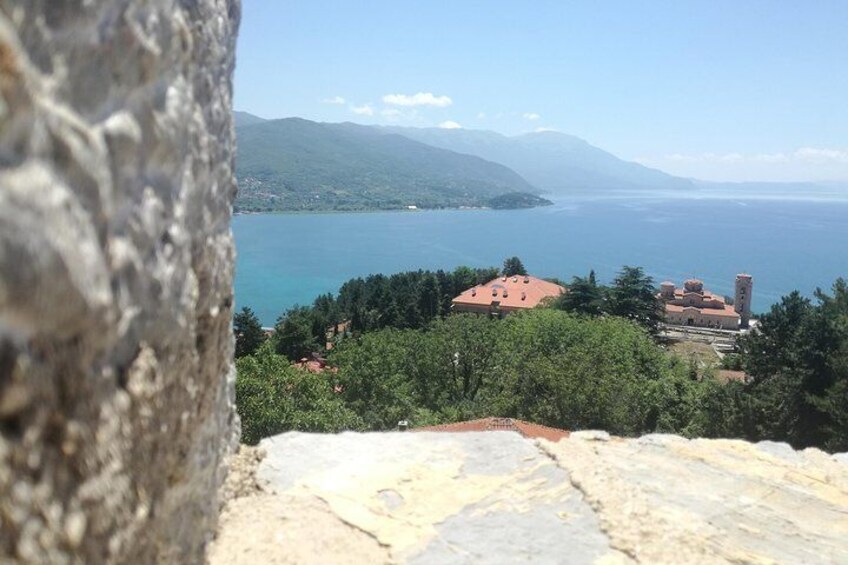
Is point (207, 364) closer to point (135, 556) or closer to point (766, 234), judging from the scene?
point (135, 556)

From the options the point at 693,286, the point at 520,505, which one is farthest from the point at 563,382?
the point at 693,286

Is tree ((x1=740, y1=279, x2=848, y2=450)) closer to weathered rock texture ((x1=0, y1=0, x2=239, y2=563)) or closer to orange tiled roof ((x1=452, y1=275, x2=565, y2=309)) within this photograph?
weathered rock texture ((x1=0, y1=0, x2=239, y2=563))

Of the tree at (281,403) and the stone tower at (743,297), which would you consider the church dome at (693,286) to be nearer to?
the stone tower at (743,297)

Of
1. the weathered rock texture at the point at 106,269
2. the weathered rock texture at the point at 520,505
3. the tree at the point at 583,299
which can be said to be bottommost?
the tree at the point at 583,299

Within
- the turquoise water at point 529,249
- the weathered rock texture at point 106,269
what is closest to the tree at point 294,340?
the turquoise water at point 529,249

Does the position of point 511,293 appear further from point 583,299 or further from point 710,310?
point 710,310

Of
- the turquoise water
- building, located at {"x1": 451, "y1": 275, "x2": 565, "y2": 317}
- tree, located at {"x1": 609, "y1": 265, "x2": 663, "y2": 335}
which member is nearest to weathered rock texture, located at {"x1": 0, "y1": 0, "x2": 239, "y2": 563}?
tree, located at {"x1": 609, "y1": 265, "x2": 663, "y2": 335}
